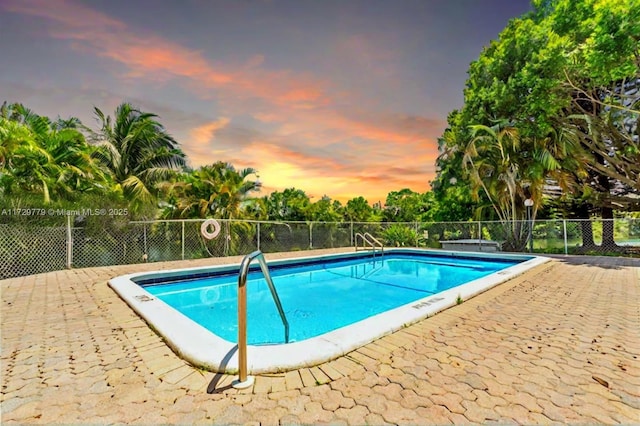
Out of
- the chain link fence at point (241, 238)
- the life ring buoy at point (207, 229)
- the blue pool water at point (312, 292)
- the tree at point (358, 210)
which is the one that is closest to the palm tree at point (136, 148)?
the chain link fence at point (241, 238)

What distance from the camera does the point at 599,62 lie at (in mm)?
8117

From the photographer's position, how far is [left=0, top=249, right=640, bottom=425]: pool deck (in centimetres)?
175

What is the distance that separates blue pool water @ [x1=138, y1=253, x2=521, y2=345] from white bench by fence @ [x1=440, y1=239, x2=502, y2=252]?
2.58 meters

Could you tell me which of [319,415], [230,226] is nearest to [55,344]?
[319,415]

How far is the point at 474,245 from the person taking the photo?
13672mm

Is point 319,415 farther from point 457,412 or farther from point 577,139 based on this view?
point 577,139

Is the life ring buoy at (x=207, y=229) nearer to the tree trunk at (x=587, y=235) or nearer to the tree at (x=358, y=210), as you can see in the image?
the tree at (x=358, y=210)

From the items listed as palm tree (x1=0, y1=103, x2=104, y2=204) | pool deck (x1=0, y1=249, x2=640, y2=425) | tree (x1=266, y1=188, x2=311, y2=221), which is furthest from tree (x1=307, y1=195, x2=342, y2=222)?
pool deck (x1=0, y1=249, x2=640, y2=425)

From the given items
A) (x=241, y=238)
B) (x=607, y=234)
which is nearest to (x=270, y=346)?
(x=241, y=238)

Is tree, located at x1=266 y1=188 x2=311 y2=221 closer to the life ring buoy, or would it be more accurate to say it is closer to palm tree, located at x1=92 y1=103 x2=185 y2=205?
palm tree, located at x1=92 y1=103 x2=185 y2=205

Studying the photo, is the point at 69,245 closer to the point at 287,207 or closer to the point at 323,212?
the point at 287,207

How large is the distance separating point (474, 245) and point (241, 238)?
34.5ft

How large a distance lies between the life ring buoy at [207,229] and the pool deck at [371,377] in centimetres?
589

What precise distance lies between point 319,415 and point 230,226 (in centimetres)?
988
